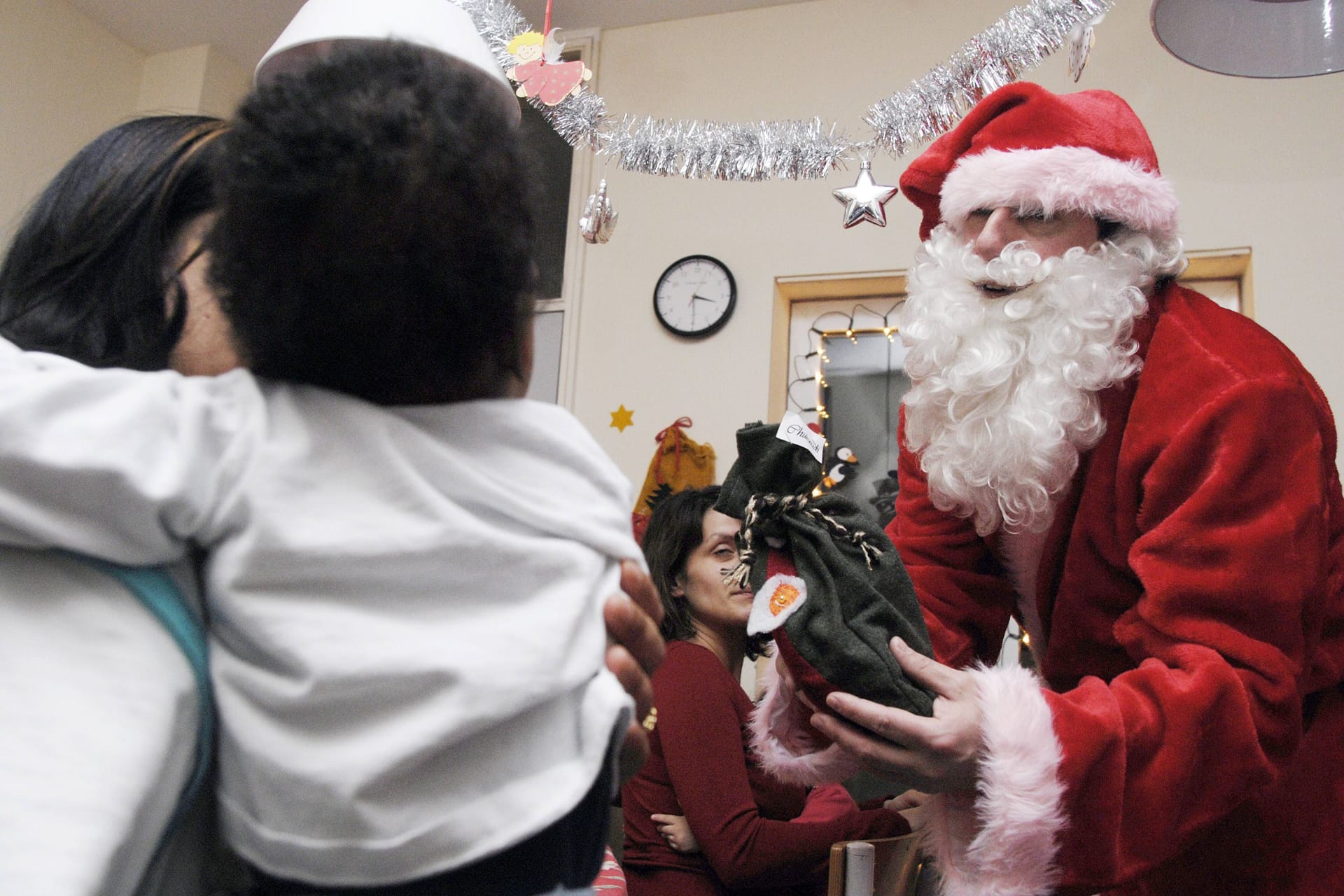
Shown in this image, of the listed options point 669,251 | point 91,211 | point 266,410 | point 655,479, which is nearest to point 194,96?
point 669,251

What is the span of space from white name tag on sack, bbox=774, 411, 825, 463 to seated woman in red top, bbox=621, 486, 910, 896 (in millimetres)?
639

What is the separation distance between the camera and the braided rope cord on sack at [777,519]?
117cm

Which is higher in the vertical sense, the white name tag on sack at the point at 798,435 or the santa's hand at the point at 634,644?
the white name tag on sack at the point at 798,435

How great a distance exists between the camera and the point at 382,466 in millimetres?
582

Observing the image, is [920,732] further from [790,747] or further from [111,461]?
[111,461]

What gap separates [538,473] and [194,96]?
4.27 meters

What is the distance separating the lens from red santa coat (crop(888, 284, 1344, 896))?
3.57 ft

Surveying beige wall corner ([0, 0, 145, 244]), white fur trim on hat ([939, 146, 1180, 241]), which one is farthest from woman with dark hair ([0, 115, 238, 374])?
beige wall corner ([0, 0, 145, 244])

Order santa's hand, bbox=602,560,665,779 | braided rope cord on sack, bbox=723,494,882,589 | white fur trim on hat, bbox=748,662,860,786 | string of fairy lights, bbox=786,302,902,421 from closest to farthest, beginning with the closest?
santa's hand, bbox=602,560,665,779 → braided rope cord on sack, bbox=723,494,882,589 → white fur trim on hat, bbox=748,662,860,786 → string of fairy lights, bbox=786,302,902,421

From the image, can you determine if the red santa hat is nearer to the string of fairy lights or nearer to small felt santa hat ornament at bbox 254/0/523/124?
small felt santa hat ornament at bbox 254/0/523/124

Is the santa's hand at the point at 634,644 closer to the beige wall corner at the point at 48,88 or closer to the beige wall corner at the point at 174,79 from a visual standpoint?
the beige wall corner at the point at 48,88

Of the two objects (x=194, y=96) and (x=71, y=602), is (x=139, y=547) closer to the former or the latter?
(x=71, y=602)

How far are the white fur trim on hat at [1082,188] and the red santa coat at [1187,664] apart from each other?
0.19 metres

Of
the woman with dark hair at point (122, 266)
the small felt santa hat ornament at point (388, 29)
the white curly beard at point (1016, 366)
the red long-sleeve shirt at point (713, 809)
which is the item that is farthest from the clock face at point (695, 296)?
the woman with dark hair at point (122, 266)
